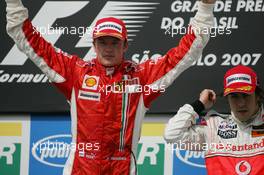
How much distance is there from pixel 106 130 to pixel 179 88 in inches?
40.3

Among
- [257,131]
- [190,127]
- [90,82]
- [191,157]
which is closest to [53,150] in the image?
[191,157]

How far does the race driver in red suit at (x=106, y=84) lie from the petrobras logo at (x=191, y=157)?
95 cm

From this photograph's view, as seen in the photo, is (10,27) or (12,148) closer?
(10,27)

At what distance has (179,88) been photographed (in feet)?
11.7

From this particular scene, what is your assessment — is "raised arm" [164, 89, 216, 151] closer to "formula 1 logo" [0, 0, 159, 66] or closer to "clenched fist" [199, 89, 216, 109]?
"clenched fist" [199, 89, 216, 109]

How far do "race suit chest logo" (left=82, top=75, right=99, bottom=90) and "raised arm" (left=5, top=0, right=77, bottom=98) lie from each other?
0.07 metres

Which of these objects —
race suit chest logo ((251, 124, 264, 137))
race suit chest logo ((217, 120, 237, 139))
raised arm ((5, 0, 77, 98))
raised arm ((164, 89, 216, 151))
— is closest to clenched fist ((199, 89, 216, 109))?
raised arm ((164, 89, 216, 151))

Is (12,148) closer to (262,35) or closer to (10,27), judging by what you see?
(10,27)

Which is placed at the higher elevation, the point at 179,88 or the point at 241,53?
the point at 241,53

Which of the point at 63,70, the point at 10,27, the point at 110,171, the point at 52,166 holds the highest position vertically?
the point at 10,27

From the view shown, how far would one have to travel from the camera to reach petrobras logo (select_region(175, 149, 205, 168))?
361cm

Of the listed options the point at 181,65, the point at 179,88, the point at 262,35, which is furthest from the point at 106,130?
the point at 262,35

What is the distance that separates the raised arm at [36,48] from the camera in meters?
2.61

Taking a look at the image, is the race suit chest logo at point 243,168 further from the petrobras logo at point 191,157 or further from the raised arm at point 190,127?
the petrobras logo at point 191,157
